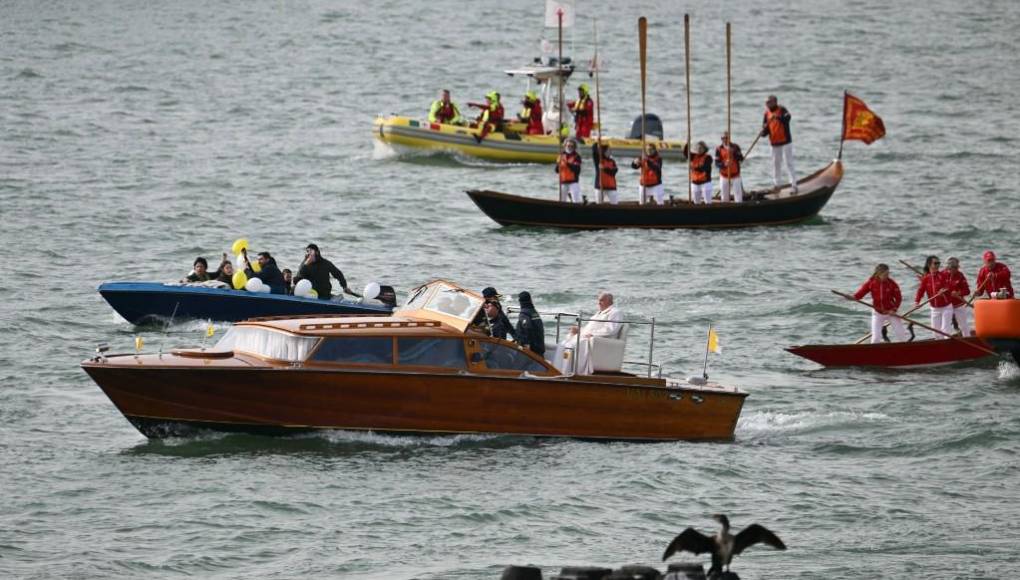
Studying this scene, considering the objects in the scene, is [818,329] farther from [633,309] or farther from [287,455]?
[287,455]

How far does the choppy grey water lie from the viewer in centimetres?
1867

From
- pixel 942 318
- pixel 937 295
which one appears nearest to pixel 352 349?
pixel 937 295

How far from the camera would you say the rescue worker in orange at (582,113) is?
47.0 metres

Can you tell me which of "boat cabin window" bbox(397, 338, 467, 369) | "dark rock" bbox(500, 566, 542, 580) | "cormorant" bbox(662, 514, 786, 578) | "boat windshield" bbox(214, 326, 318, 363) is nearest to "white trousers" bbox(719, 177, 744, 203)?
"boat cabin window" bbox(397, 338, 467, 369)

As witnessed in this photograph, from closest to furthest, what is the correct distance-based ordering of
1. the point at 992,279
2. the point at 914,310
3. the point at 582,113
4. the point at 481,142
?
the point at 914,310 → the point at 992,279 → the point at 582,113 → the point at 481,142

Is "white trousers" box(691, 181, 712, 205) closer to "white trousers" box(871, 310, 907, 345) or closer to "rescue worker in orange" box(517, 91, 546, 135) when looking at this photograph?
"rescue worker in orange" box(517, 91, 546, 135)

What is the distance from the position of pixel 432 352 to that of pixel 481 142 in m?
27.4

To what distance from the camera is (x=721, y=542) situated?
41.7 ft

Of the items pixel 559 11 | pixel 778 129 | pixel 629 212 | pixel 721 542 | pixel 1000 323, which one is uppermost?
pixel 559 11

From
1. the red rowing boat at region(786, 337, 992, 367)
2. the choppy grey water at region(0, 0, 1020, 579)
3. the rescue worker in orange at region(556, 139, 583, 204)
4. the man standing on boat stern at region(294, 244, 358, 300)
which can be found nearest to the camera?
the choppy grey water at region(0, 0, 1020, 579)

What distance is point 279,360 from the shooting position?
68.2 feet

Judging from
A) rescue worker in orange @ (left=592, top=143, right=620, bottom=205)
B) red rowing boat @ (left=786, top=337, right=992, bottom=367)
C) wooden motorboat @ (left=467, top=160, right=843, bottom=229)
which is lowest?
red rowing boat @ (left=786, top=337, right=992, bottom=367)

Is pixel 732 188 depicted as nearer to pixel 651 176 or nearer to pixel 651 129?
pixel 651 176

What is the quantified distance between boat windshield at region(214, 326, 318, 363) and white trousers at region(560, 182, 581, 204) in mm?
18199
